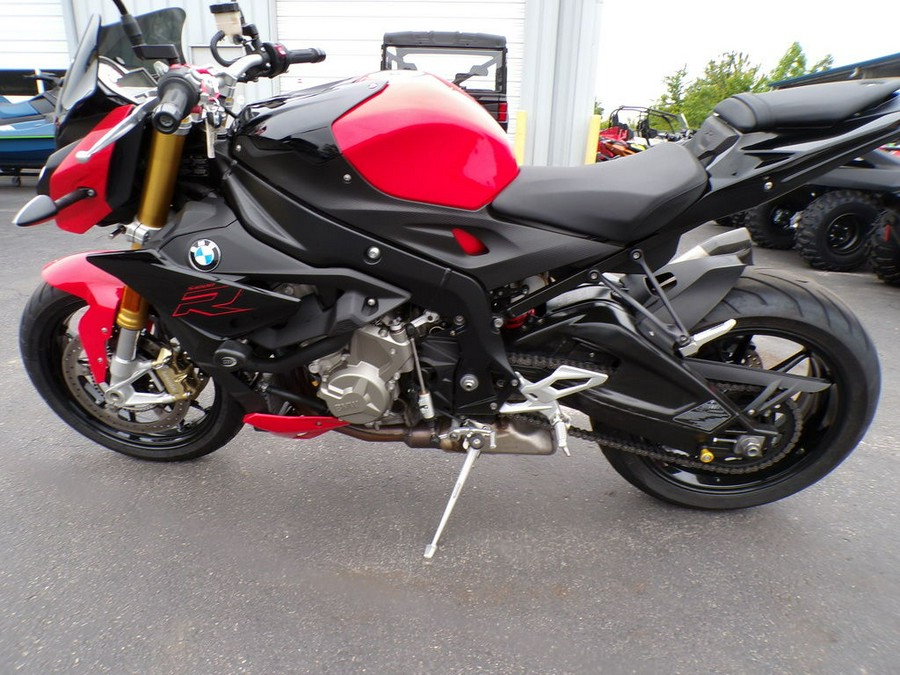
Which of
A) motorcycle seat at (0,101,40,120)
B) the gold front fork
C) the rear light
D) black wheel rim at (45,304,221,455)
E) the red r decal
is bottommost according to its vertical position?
black wheel rim at (45,304,221,455)

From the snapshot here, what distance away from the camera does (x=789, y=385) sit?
193 cm

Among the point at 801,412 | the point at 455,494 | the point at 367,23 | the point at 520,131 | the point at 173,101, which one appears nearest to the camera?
the point at 173,101

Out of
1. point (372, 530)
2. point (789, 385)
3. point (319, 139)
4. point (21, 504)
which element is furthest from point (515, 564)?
point (21, 504)

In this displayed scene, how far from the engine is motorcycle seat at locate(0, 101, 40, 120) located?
9.57 metres

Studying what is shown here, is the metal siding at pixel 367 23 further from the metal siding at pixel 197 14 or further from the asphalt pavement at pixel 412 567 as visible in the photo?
the asphalt pavement at pixel 412 567

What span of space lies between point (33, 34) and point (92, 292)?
12257 mm

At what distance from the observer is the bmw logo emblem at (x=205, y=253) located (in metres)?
1.80

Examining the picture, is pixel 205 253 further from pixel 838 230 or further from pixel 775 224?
pixel 775 224

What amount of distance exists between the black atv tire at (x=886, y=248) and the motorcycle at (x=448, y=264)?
4.01 metres

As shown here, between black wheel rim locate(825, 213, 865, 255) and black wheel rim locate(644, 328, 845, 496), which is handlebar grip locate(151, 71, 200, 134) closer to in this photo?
black wheel rim locate(644, 328, 845, 496)

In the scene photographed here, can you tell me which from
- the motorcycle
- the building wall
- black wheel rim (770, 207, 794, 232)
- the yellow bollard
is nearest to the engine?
the motorcycle

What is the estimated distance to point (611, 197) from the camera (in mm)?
1713

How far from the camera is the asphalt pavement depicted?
1698 mm

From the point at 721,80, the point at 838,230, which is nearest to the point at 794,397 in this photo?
the point at 838,230
